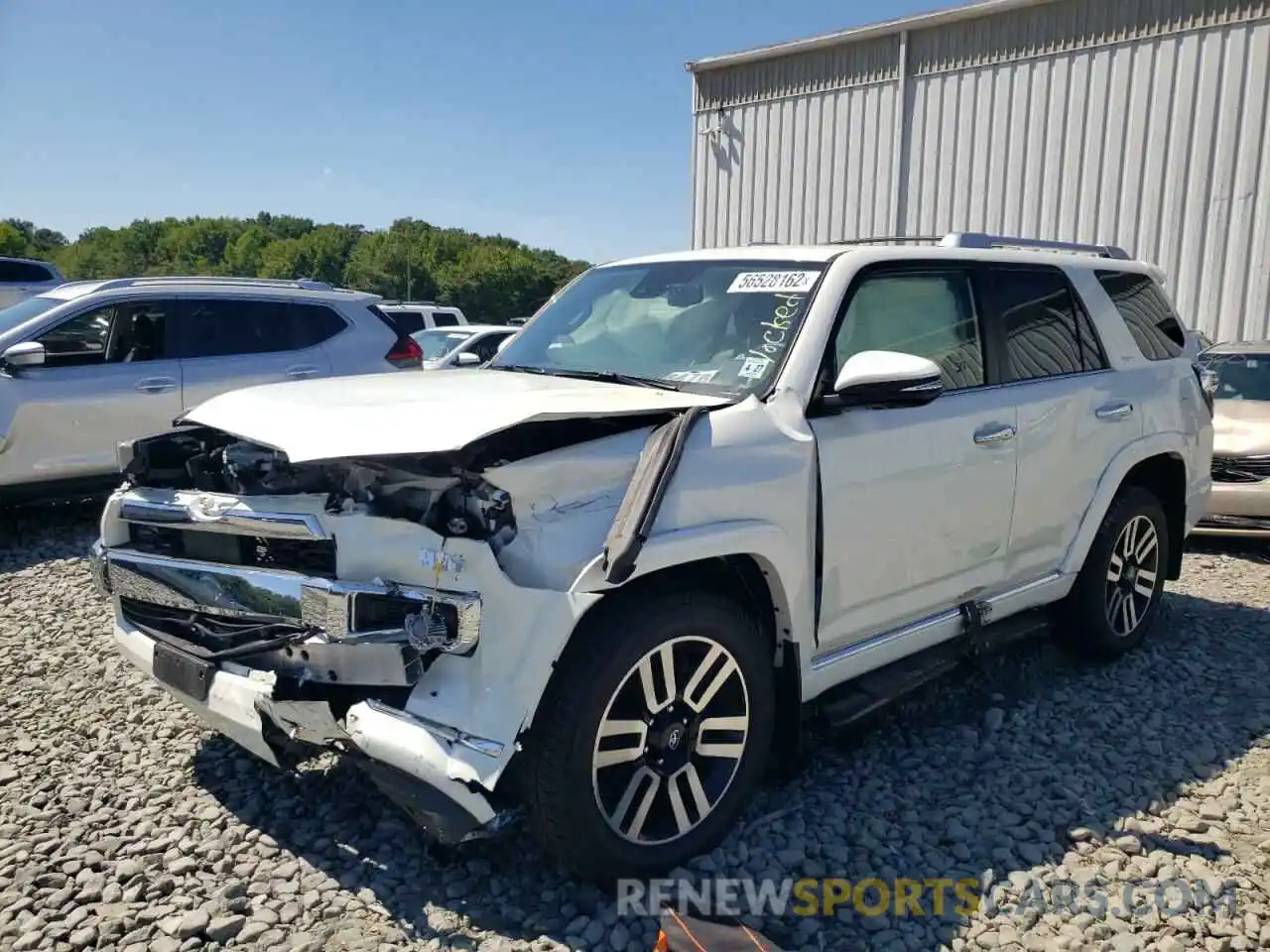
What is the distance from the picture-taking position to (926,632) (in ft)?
12.0

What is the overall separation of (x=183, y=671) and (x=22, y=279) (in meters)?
16.0

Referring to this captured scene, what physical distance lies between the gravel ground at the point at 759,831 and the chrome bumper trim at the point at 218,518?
1013 millimetres

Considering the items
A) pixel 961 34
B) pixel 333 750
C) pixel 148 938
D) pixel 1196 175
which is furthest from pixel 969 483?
pixel 961 34

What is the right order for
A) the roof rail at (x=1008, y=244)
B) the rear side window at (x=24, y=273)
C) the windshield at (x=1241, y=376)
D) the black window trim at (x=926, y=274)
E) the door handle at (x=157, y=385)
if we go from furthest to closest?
1. the rear side window at (x=24, y=273)
2. the windshield at (x=1241, y=376)
3. the door handle at (x=157, y=385)
4. the roof rail at (x=1008, y=244)
5. the black window trim at (x=926, y=274)

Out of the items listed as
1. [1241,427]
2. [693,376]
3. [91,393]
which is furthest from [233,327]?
[1241,427]

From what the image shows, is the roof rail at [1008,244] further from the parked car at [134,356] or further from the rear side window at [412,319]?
the rear side window at [412,319]

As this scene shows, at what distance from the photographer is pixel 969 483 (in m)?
3.72

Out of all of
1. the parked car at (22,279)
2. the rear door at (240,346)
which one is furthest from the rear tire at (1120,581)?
the parked car at (22,279)

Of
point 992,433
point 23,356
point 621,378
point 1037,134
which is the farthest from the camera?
point 1037,134

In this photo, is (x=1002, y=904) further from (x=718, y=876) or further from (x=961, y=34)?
(x=961, y=34)

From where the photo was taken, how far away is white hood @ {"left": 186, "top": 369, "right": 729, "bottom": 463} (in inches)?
103

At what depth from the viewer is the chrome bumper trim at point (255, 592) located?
2.55m

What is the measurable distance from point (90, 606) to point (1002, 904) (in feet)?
16.6

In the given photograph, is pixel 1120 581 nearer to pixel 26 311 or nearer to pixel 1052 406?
pixel 1052 406
